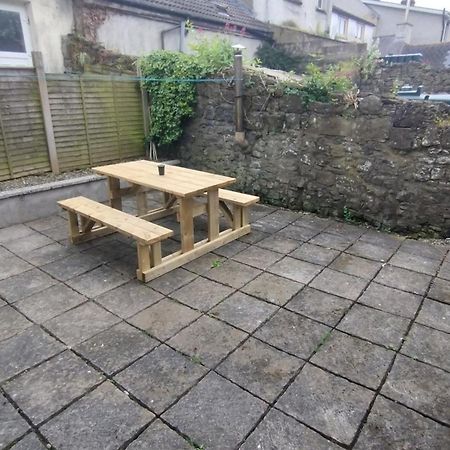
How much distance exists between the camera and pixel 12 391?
82.0 inches

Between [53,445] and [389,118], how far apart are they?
4243 millimetres

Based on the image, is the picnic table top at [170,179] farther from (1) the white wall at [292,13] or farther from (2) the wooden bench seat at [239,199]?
(1) the white wall at [292,13]

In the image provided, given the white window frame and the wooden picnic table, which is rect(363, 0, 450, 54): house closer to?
the white window frame

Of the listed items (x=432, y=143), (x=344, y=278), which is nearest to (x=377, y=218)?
(x=432, y=143)

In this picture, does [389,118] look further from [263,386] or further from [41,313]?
[41,313]

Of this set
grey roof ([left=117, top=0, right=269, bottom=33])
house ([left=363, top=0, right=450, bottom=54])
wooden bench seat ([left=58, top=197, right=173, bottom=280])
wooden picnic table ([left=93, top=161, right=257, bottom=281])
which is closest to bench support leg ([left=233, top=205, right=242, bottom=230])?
wooden picnic table ([left=93, top=161, right=257, bottom=281])

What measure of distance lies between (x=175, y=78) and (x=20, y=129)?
7.97ft

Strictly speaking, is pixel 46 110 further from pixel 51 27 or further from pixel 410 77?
pixel 410 77

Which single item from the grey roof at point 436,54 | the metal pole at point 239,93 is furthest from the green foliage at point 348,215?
the grey roof at point 436,54

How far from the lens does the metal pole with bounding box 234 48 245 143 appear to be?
5090 mm

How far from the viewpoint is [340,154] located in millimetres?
4594

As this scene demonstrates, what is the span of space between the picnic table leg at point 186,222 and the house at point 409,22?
17750 millimetres

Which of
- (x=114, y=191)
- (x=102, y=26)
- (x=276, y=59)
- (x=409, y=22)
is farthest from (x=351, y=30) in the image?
(x=114, y=191)

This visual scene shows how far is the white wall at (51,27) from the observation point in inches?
251
